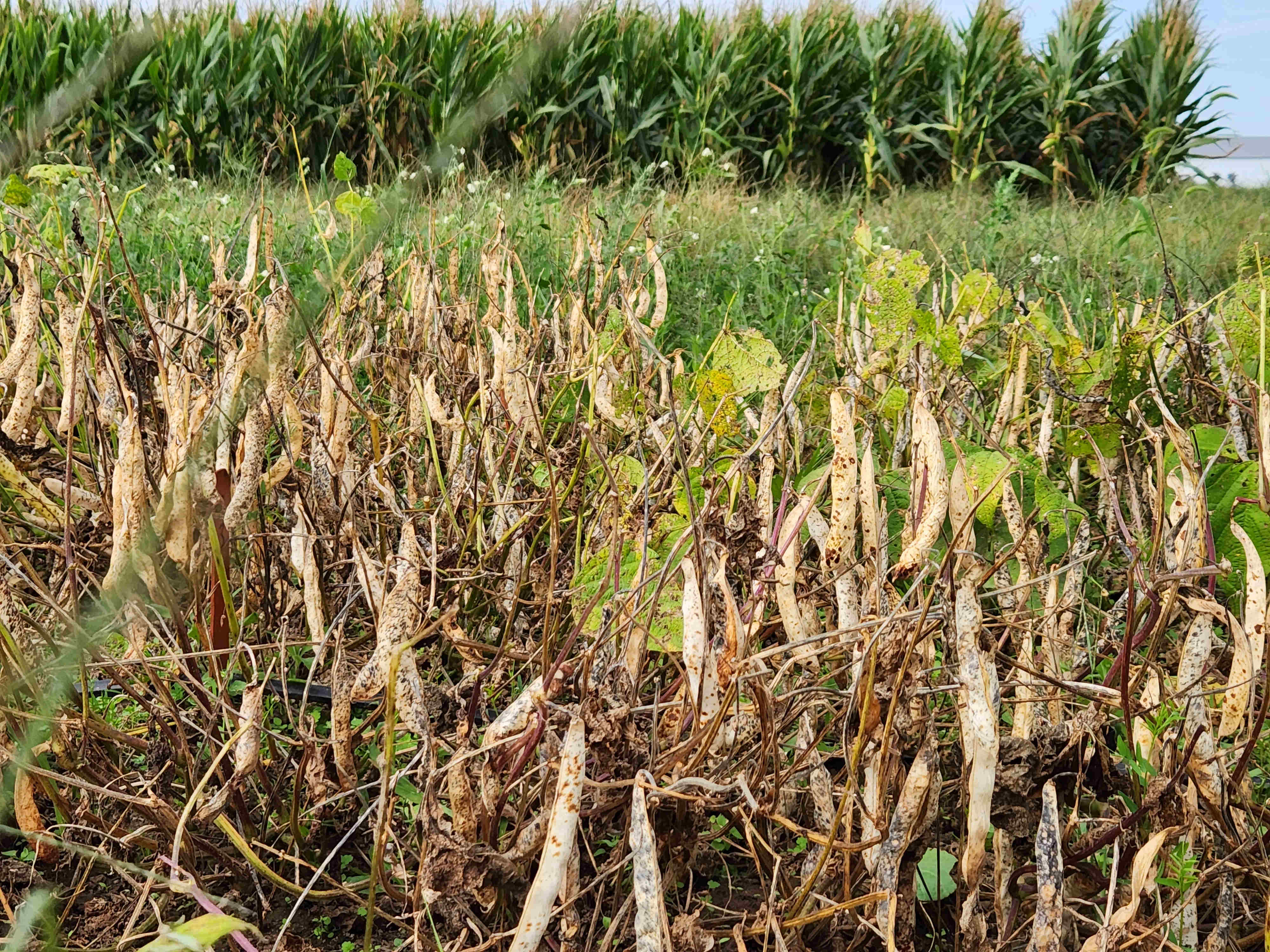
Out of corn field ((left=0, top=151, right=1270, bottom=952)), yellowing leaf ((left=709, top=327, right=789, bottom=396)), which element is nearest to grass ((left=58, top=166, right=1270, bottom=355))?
corn field ((left=0, top=151, right=1270, bottom=952))

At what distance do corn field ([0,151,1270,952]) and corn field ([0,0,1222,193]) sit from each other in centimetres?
653

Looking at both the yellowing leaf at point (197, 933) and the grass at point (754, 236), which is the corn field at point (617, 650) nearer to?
the yellowing leaf at point (197, 933)

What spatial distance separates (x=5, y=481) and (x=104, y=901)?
0.80 m

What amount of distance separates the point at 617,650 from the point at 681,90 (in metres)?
8.14

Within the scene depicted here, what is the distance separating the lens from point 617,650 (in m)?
1.24

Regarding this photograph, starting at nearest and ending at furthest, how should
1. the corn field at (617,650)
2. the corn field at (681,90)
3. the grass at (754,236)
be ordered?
the corn field at (617,650), the grass at (754,236), the corn field at (681,90)

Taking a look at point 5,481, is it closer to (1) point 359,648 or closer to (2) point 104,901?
(1) point 359,648

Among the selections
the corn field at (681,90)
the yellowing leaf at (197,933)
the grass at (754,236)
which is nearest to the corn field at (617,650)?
the yellowing leaf at (197,933)

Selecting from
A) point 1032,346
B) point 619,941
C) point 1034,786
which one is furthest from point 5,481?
point 1032,346

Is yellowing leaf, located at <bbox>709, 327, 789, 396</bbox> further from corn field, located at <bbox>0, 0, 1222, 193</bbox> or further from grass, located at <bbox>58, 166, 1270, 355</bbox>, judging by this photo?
corn field, located at <bbox>0, 0, 1222, 193</bbox>

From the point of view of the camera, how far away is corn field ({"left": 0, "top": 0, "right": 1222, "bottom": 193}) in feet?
29.1

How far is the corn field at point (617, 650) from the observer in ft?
3.25

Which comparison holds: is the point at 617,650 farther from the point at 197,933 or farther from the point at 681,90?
the point at 681,90

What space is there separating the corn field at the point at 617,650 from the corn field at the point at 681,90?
257 inches
